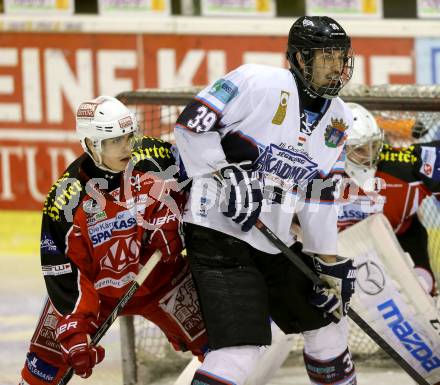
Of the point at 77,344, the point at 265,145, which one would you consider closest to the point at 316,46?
the point at 265,145

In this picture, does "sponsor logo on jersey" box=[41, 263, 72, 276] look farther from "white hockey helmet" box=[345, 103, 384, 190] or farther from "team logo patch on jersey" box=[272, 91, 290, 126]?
"white hockey helmet" box=[345, 103, 384, 190]

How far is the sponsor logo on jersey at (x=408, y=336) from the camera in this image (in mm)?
4211

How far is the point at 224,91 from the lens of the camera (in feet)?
11.3

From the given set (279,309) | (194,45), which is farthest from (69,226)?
(194,45)

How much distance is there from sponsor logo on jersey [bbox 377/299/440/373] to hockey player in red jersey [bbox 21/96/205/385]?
2.77 feet

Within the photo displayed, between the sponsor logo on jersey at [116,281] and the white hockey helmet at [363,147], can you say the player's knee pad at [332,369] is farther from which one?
the white hockey helmet at [363,147]

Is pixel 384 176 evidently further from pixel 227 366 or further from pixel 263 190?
pixel 227 366

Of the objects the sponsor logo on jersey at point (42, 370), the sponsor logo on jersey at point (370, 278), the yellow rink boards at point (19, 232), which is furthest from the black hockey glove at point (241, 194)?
the yellow rink boards at point (19, 232)

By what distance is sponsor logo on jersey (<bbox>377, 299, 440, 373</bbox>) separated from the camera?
421 cm

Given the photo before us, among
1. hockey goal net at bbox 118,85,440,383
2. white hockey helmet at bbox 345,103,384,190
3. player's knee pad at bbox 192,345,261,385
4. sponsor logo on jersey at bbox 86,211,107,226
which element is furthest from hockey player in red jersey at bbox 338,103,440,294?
player's knee pad at bbox 192,345,261,385

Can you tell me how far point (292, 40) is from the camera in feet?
11.7

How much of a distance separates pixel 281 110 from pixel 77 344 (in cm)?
92

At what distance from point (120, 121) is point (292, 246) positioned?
0.65 meters

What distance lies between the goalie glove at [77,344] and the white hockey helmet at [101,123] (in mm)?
481
